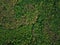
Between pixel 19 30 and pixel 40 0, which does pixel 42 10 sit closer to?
pixel 40 0

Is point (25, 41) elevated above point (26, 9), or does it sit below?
below

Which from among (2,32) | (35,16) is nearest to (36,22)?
(35,16)

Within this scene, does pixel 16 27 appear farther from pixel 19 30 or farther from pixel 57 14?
pixel 57 14

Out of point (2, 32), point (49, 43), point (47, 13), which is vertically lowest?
point (49, 43)

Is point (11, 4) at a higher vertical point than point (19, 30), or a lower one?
higher

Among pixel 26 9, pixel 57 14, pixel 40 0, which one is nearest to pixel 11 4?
pixel 26 9
